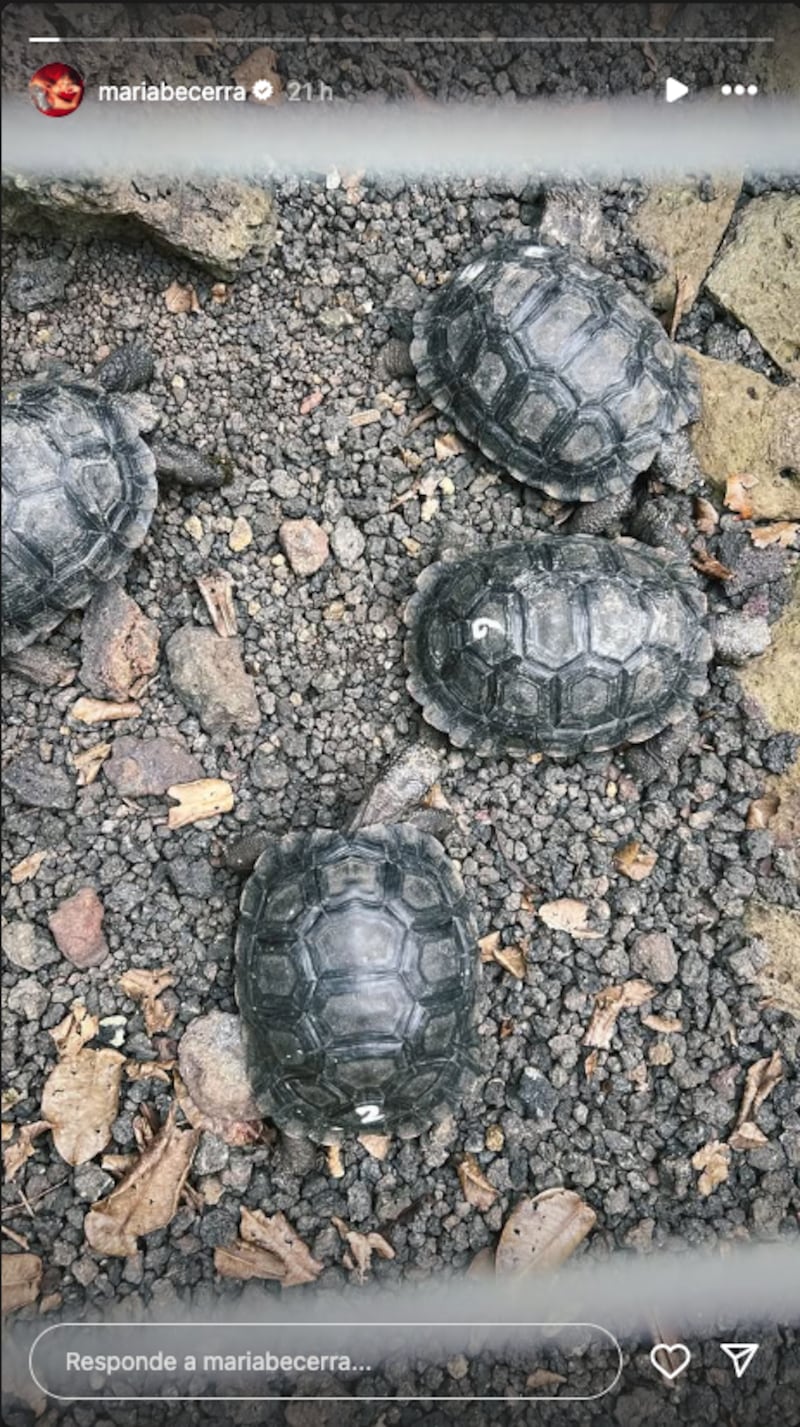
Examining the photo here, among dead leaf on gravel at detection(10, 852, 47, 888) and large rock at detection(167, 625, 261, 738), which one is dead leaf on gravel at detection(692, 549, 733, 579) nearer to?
large rock at detection(167, 625, 261, 738)

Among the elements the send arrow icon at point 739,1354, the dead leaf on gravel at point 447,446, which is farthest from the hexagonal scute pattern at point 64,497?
the send arrow icon at point 739,1354

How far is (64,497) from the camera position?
8.71 feet

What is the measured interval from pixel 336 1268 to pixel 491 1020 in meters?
0.66

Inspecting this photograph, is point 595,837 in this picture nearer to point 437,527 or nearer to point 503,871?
point 503,871

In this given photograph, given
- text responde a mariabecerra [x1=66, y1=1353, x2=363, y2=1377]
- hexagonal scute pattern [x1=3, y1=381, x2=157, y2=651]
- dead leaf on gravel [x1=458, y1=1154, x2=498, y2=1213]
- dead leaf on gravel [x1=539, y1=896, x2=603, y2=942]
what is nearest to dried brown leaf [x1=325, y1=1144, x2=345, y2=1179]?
dead leaf on gravel [x1=458, y1=1154, x2=498, y2=1213]

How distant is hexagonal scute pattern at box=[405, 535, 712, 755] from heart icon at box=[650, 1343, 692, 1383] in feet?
4.36

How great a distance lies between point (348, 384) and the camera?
292 centimetres

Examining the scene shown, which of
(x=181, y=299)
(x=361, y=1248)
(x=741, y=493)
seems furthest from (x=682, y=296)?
(x=361, y=1248)

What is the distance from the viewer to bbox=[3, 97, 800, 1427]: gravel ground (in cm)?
259

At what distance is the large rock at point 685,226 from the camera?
2.94m

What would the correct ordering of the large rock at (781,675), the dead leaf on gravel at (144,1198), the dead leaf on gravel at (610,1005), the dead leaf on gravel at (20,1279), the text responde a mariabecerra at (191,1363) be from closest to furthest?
the text responde a mariabecerra at (191,1363) → the dead leaf on gravel at (20,1279) → the dead leaf on gravel at (144,1198) → the dead leaf on gravel at (610,1005) → the large rock at (781,675)

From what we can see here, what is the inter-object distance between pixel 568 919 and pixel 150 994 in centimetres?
103

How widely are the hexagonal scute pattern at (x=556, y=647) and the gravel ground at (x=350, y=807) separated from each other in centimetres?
12

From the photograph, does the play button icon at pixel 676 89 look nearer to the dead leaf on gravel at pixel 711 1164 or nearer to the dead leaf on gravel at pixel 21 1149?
the dead leaf on gravel at pixel 711 1164
